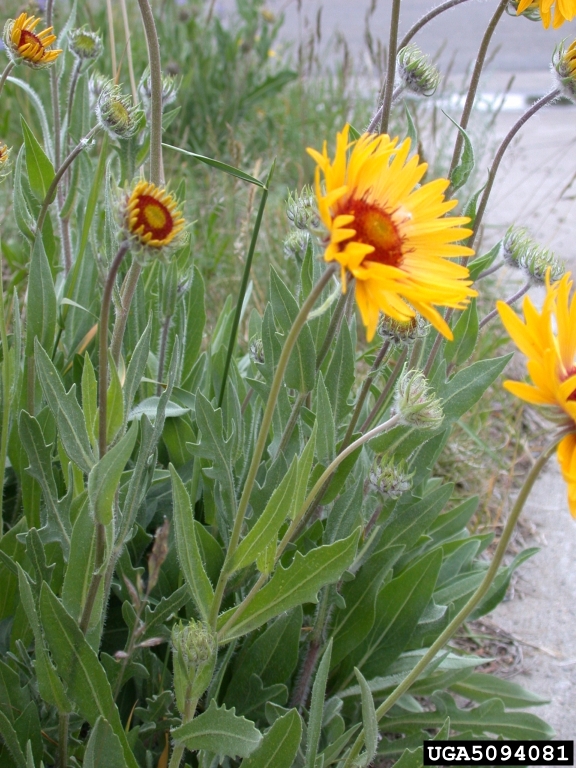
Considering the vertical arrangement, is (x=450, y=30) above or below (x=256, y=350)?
above

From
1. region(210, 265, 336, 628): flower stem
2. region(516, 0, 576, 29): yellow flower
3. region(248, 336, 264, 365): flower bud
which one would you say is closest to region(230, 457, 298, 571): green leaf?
region(210, 265, 336, 628): flower stem

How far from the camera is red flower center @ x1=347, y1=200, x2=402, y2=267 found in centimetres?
92

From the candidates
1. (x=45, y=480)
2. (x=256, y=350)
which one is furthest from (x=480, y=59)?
(x=45, y=480)

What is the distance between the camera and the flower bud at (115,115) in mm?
1324

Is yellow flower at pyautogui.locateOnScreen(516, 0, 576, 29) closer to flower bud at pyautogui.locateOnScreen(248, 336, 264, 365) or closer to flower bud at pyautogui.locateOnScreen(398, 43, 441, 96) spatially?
flower bud at pyautogui.locateOnScreen(398, 43, 441, 96)

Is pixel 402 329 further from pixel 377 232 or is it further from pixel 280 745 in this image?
pixel 280 745

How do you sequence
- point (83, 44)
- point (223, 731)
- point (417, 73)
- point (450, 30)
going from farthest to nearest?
point (450, 30), point (83, 44), point (417, 73), point (223, 731)

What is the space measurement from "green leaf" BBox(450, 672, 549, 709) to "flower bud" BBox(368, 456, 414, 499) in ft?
2.13

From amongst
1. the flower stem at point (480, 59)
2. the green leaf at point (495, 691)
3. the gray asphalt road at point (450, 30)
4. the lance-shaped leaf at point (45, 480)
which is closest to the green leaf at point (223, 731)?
the lance-shaped leaf at point (45, 480)

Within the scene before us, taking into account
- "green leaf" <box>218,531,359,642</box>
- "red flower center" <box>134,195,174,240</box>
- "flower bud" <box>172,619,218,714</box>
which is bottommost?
"flower bud" <box>172,619,218,714</box>

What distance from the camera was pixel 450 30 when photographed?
9500 millimetres

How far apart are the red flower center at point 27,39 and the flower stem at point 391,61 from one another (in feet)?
2.07

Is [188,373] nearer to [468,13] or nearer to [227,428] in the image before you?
[227,428]

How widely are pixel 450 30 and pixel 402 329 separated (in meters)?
9.41
